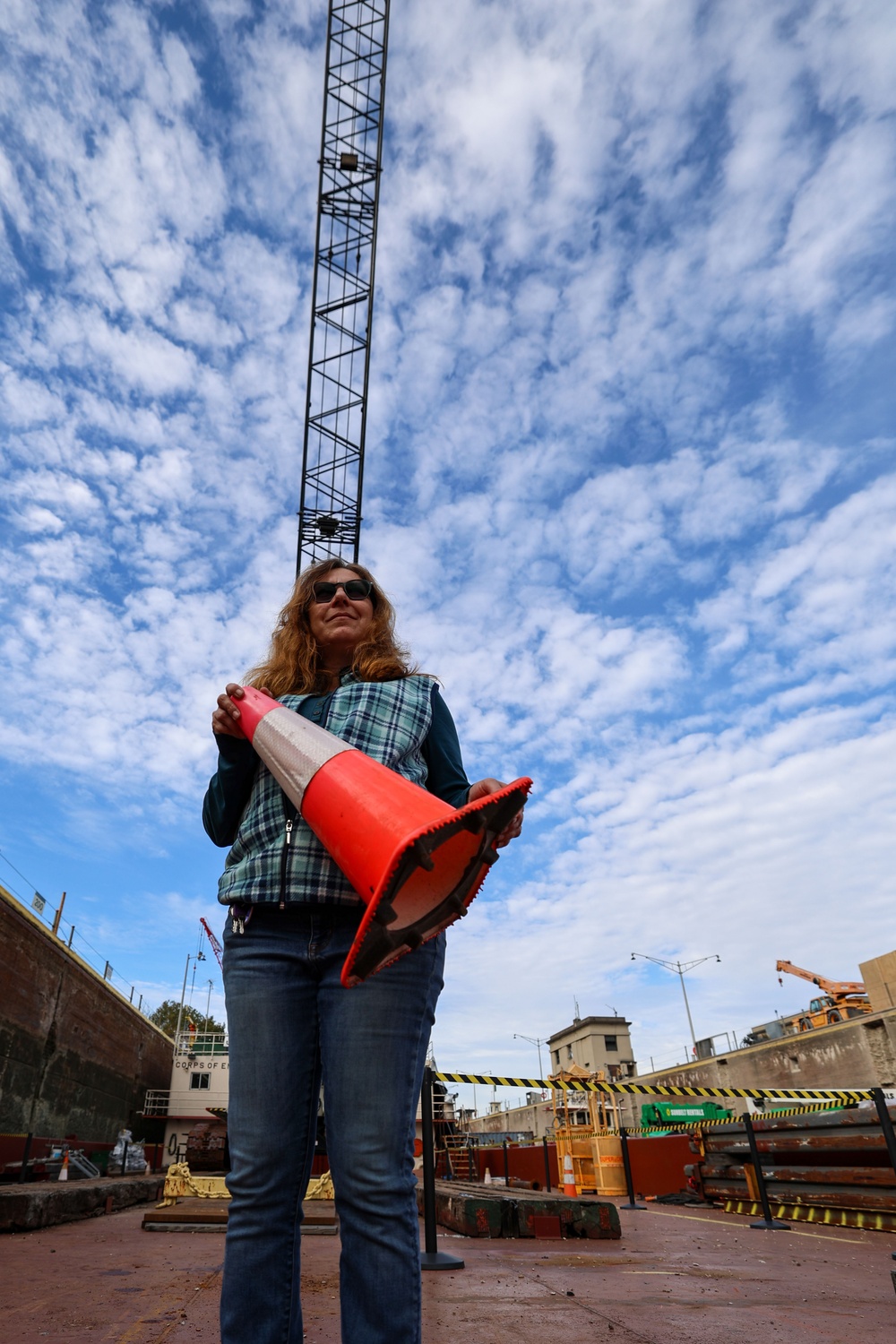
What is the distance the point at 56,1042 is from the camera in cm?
1756

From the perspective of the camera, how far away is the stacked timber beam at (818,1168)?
250 inches

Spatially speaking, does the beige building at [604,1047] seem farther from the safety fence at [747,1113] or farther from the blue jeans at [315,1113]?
the blue jeans at [315,1113]

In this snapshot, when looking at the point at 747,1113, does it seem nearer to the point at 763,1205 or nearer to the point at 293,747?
the point at 763,1205

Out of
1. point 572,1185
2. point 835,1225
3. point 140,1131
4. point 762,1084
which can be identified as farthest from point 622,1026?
point 835,1225

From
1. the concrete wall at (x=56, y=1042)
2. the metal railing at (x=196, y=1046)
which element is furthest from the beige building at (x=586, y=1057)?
the concrete wall at (x=56, y=1042)

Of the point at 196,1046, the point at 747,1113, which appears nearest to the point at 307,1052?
the point at 747,1113

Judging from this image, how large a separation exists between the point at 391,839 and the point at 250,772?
0.70 meters

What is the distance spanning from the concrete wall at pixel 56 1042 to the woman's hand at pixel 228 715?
15391 mm

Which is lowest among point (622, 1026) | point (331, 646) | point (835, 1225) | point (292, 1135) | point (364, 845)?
point (835, 1225)

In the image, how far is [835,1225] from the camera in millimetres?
6738

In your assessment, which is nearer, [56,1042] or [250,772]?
[250,772]

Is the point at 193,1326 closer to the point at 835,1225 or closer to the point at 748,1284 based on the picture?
the point at 748,1284

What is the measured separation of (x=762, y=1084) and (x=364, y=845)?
3436 cm

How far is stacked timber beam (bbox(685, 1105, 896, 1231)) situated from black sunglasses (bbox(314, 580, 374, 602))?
255 inches
